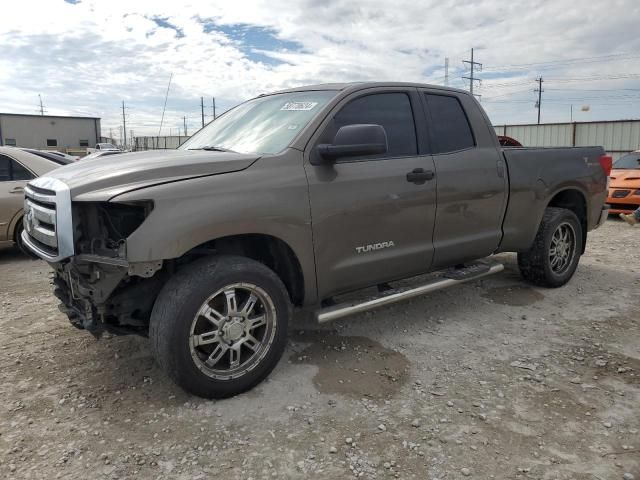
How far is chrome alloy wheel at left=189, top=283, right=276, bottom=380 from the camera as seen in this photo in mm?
2949

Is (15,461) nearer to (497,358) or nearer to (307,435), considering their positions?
(307,435)

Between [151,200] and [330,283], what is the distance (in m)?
1.34

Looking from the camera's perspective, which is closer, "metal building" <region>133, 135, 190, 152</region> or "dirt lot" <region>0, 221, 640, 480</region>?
"dirt lot" <region>0, 221, 640, 480</region>

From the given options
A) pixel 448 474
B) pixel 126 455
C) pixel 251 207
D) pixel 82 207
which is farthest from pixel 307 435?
pixel 82 207

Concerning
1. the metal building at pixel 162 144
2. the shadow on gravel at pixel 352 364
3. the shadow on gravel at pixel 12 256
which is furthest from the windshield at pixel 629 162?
the shadow on gravel at pixel 12 256

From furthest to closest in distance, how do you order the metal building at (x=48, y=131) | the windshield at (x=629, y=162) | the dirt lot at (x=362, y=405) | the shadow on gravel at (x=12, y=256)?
the metal building at (x=48, y=131)
the windshield at (x=629, y=162)
the shadow on gravel at (x=12, y=256)
the dirt lot at (x=362, y=405)

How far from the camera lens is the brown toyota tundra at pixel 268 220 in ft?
9.25

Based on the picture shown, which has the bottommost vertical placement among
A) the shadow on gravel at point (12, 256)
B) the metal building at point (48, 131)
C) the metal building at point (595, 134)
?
the shadow on gravel at point (12, 256)

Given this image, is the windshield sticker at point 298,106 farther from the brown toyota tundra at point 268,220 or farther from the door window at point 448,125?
the door window at point 448,125

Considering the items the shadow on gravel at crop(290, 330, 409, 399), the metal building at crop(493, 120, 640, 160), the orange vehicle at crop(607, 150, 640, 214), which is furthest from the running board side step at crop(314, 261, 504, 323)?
the metal building at crop(493, 120, 640, 160)

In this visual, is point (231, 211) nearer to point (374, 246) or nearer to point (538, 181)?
point (374, 246)

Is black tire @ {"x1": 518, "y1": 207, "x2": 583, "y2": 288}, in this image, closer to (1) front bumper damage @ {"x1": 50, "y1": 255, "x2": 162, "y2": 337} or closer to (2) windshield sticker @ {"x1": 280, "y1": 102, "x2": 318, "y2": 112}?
(2) windshield sticker @ {"x1": 280, "y1": 102, "x2": 318, "y2": 112}

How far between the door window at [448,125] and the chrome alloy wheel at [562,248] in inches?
63.0

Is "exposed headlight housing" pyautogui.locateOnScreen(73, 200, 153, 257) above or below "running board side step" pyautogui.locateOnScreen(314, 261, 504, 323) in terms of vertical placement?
above
